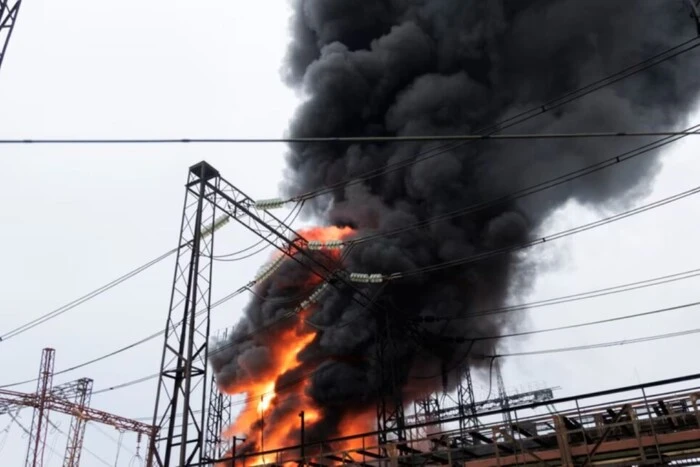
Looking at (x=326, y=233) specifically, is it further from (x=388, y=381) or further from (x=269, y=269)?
(x=388, y=381)

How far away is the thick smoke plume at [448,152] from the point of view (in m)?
26.4

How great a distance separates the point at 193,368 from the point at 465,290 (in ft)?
51.8

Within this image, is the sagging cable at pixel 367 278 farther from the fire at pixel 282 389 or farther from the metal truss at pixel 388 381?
the fire at pixel 282 389

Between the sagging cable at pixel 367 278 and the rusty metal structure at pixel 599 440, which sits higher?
the sagging cable at pixel 367 278

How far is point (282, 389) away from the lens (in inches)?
1157

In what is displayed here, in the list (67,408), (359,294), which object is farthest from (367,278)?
(67,408)

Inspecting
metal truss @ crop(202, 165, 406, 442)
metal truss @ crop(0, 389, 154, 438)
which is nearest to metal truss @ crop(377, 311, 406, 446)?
metal truss @ crop(202, 165, 406, 442)

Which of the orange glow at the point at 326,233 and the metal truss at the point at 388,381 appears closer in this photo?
the metal truss at the point at 388,381

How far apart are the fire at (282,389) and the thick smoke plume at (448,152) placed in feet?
0.93

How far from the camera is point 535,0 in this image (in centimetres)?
3042

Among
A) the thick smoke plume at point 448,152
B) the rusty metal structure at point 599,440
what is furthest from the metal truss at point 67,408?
the rusty metal structure at point 599,440

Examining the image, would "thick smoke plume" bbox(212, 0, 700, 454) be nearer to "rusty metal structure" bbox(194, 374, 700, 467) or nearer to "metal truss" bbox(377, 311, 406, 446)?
"metal truss" bbox(377, 311, 406, 446)

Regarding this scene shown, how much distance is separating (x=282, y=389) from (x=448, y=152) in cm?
1415

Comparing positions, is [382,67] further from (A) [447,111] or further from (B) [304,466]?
(B) [304,466]
